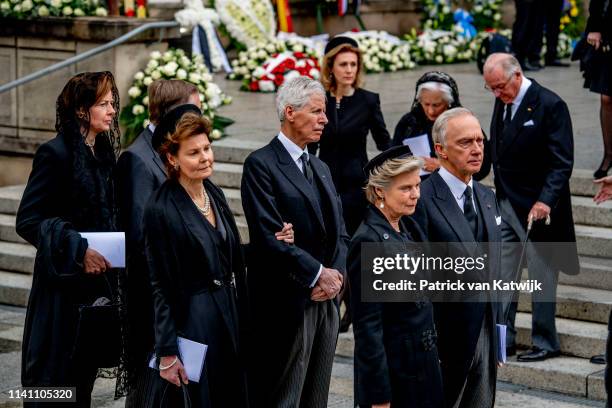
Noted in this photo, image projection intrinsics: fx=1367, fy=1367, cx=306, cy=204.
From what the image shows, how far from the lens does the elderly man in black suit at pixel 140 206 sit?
6480 millimetres

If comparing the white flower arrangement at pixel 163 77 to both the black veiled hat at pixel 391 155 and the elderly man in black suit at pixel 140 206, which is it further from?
the black veiled hat at pixel 391 155

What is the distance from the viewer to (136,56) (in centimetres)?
1254

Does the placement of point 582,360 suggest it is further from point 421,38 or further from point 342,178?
point 421,38

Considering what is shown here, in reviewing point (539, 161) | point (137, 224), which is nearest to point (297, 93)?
point (137, 224)

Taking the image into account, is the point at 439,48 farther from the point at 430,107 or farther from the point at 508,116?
the point at 430,107

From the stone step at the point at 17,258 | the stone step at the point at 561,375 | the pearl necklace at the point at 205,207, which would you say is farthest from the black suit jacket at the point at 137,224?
the stone step at the point at 17,258

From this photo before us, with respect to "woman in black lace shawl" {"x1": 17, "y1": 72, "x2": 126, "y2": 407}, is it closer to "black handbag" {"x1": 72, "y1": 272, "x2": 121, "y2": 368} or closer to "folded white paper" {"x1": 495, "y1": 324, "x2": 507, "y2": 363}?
"black handbag" {"x1": 72, "y1": 272, "x2": 121, "y2": 368}

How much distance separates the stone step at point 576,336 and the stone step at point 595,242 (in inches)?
29.9

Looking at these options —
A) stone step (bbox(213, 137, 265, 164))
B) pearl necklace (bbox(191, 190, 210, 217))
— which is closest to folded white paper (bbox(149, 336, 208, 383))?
pearl necklace (bbox(191, 190, 210, 217))

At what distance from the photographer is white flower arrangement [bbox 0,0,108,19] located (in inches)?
495

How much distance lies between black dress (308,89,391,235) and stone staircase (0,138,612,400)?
3.00 feet

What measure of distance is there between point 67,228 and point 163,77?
5.97m

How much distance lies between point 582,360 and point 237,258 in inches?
126

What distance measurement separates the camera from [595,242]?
957cm
